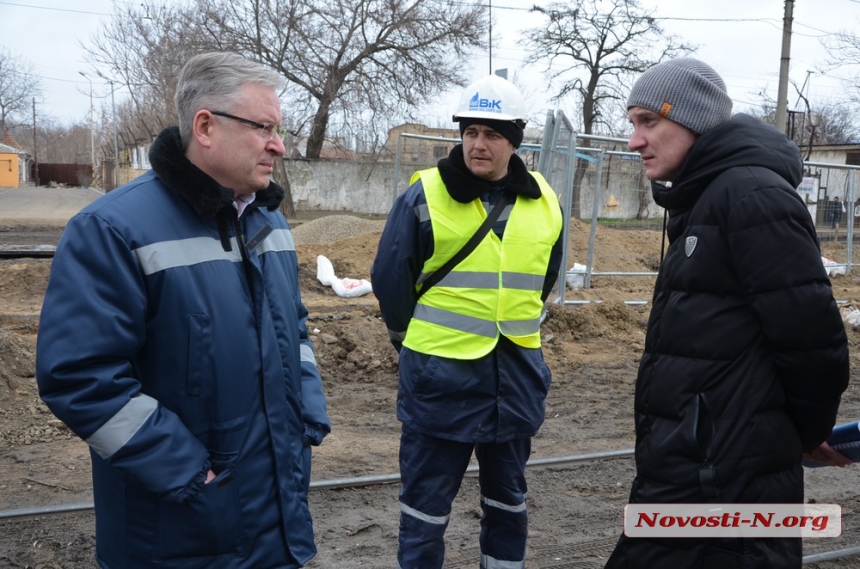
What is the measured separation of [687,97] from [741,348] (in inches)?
30.6

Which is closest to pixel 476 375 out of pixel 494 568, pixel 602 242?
pixel 494 568

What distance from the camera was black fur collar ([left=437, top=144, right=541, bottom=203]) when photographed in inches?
134

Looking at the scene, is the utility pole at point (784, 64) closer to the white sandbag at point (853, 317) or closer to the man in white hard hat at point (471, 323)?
the white sandbag at point (853, 317)

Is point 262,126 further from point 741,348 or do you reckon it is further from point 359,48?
point 359,48

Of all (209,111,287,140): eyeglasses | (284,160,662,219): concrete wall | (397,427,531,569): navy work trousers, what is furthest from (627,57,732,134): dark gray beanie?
(284,160,662,219): concrete wall

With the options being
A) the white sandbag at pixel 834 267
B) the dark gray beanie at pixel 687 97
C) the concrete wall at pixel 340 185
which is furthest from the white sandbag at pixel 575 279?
the concrete wall at pixel 340 185

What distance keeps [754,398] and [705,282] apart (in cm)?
35

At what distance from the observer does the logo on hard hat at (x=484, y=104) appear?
3.47 metres

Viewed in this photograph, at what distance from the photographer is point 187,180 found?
227cm

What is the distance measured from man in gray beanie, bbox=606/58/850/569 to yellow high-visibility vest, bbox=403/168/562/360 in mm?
1034

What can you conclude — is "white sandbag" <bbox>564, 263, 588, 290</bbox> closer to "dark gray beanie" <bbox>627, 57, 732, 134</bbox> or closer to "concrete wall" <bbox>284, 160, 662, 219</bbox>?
"dark gray beanie" <bbox>627, 57, 732, 134</bbox>

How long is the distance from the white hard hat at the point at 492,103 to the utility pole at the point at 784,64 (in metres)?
21.6

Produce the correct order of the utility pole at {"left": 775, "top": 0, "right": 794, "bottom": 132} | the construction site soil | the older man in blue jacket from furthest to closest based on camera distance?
the utility pole at {"left": 775, "top": 0, "right": 794, "bottom": 132}, the construction site soil, the older man in blue jacket

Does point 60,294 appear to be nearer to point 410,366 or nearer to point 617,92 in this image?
point 410,366
